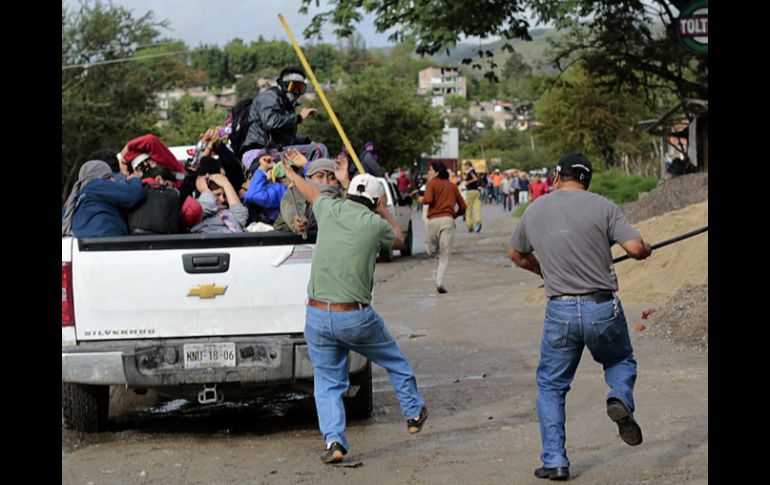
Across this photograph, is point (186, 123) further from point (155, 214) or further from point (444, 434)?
point (444, 434)

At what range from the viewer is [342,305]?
7.53 m

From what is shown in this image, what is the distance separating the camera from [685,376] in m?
10.2

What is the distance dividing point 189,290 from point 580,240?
263 cm

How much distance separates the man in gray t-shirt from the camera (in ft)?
22.6

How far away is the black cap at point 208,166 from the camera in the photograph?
9.37 metres

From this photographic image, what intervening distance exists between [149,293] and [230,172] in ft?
6.92

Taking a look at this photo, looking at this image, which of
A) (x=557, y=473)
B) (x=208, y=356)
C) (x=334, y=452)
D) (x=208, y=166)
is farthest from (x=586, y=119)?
(x=557, y=473)

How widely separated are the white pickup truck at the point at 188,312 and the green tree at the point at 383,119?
5774cm

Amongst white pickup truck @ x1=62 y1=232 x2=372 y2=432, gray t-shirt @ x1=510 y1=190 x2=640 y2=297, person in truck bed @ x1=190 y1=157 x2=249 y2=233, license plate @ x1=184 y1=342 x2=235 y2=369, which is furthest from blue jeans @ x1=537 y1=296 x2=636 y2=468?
person in truck bed @ x1=190 y1=157 x2=249 y2=233

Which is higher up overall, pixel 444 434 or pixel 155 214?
pixel 155 214

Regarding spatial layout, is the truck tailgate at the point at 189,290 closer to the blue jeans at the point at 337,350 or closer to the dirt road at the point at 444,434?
the blue jeans at the point at 337,350

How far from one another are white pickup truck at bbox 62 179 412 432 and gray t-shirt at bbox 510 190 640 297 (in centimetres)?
178

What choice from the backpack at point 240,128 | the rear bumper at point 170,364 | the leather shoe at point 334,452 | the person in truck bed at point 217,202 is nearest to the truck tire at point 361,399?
the rear bumper at point 170,364
